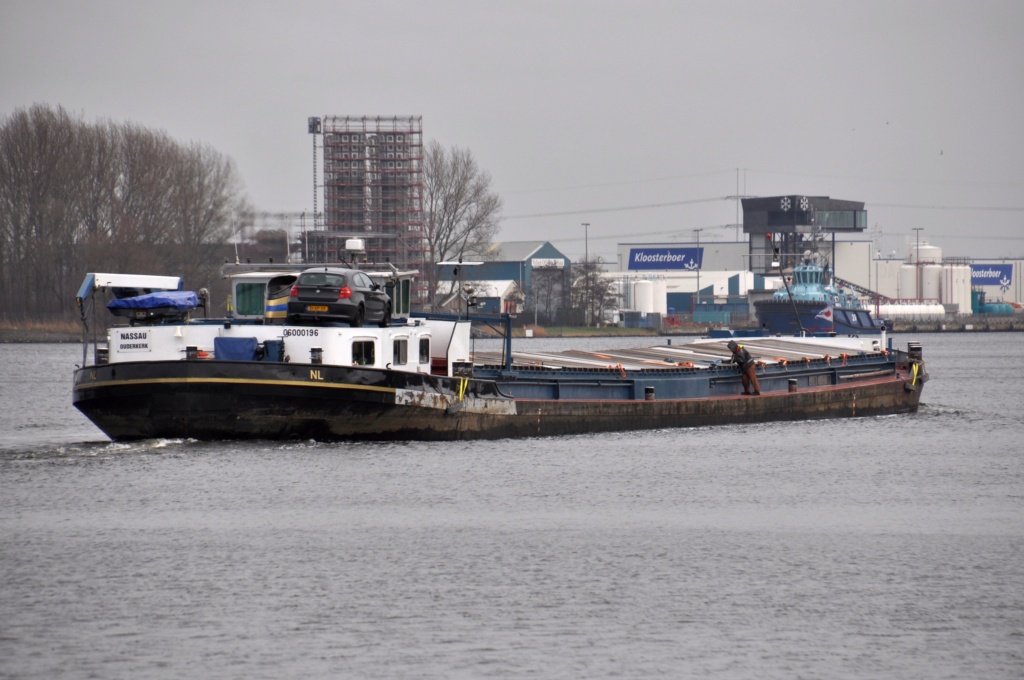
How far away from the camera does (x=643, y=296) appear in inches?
5891

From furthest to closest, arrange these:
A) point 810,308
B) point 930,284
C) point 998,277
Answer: point 998,277 → point 930,284 → point 810,308

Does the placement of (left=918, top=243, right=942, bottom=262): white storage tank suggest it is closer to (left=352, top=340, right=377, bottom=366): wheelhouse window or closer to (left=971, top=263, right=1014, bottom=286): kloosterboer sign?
(left=971, top=263, right=1014, bottom=286): kloosterboer sign

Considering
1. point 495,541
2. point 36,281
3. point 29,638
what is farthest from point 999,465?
point 36,281

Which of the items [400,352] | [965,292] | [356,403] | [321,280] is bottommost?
[356,403]

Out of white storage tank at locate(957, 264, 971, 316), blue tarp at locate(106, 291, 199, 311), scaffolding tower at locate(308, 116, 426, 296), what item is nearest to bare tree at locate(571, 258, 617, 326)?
scaffolding tower at locate(308, 116, 426, 296)

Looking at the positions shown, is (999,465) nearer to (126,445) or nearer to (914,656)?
(914,656)

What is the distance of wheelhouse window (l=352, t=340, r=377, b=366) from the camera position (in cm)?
3003

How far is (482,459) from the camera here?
102 feet

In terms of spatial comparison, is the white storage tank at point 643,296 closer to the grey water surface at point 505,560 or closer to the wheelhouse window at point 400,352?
the grey water surface at point 505,560

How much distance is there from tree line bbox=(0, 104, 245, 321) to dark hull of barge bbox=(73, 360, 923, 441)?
187 ft

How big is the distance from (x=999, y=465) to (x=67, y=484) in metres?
21.5

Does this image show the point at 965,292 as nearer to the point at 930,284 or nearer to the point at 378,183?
the point at 930,284

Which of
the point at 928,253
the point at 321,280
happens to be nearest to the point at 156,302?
the point at 321,280

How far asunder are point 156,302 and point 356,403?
17.0 feet
